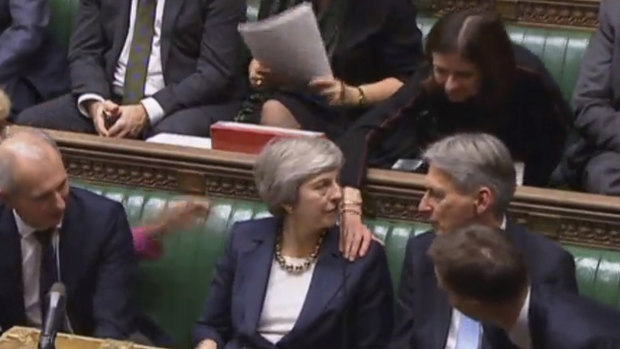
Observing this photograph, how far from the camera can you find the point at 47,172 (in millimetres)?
2662

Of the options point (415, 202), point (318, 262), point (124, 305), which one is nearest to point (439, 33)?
point (415, 202)

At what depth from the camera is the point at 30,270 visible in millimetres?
2812

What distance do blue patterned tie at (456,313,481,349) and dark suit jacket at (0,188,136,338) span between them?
2.13 ft

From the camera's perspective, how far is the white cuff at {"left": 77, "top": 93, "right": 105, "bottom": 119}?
140 inches

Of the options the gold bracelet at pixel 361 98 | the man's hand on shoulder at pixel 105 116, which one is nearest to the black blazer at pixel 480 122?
the gold bracelet at pixel 361 98

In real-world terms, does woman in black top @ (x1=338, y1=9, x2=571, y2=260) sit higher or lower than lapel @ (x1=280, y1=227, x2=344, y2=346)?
higher

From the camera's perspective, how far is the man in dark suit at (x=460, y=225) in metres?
2.54

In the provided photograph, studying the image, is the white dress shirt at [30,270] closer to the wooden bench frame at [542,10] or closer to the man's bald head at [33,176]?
the man's bald head at [33,176]

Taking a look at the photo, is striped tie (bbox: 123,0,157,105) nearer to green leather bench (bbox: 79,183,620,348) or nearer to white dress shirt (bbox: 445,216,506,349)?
green leather bench (bbox: 79,183,620,348)

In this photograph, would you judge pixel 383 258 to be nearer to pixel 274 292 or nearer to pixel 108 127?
pixel 274 292

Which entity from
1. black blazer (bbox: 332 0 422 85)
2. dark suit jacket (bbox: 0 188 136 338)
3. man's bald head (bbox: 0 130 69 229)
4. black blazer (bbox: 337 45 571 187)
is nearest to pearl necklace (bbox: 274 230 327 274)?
black blazer (bbox: 337 45 571 187)

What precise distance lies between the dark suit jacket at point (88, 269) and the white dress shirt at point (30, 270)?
10 mm

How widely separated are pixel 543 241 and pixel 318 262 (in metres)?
0.42

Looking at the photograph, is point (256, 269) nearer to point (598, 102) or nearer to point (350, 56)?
point (350, 56)
